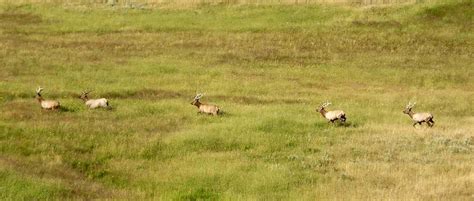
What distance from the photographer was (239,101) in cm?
3516

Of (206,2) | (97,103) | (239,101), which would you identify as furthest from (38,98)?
(206,2)

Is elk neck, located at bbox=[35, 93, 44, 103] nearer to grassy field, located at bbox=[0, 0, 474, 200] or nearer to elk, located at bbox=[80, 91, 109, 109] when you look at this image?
grassy field, located at bbox=[0, 0, 474, 200]

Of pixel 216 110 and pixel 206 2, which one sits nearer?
pixel 216 110

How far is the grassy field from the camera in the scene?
845 inches

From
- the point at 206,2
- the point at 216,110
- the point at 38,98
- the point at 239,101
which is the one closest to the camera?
the point at 216,110

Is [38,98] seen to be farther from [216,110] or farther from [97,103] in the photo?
[216,110]

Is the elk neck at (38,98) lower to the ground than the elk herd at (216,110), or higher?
higher

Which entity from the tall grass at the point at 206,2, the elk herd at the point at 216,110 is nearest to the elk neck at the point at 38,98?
the elk herd at the point at 216,110

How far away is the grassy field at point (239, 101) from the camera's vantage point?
2145cm

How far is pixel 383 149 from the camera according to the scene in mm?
25281

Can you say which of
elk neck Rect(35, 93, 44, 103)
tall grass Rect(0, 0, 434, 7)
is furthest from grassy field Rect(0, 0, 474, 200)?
tall grass Rect(0, 0, 434, 7)

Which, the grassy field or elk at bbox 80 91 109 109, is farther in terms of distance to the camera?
elk at bbox 80 91 109 109

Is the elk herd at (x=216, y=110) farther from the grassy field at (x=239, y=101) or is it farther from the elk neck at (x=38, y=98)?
the grassy field at (x=239, y=101)

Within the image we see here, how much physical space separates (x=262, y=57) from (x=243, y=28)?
34.2 feet
